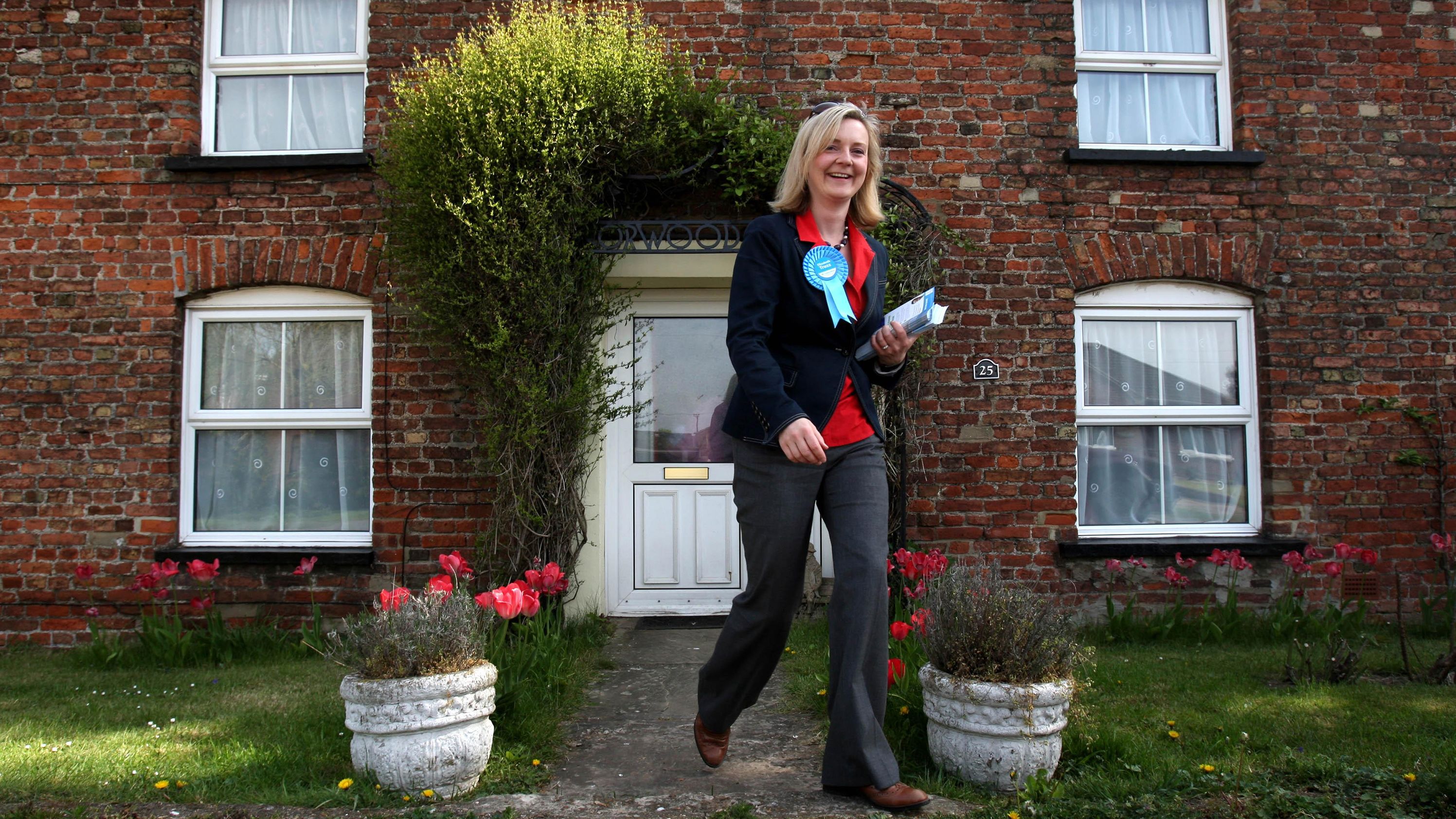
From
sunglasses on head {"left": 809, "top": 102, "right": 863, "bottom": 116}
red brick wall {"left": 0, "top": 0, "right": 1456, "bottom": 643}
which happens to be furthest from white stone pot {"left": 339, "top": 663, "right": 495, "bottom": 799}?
red brick wall {"left": 0, "top": 0, "right": 1456, "bottom": 643}

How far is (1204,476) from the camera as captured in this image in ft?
20.0

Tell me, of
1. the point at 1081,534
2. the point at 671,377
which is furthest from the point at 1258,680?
the point at 671,377

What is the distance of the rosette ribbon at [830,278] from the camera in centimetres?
296

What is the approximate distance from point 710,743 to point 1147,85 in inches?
209

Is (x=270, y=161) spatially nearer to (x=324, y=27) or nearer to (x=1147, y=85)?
(x=324, y=27)

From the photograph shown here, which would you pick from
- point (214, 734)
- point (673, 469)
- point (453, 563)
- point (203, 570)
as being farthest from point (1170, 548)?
point (203, 570)

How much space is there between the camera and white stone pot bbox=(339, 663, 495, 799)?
9.97 ft

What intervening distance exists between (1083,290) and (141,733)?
5.48 meters

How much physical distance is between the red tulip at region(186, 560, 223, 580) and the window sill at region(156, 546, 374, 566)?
1.60ft

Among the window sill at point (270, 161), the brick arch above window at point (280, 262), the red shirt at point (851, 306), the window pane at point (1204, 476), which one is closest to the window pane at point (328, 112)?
the window sill at point (270, 161)

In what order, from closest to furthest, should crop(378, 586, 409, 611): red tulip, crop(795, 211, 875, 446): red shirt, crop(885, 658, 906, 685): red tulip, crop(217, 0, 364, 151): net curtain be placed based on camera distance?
crop(795, 211, 875, 446): red shirt → crop(378, 586, 409, 611): red tulip → crop(885, 658, 906, 685): red tulip → crop(217, 0, 364, 151): net curtain

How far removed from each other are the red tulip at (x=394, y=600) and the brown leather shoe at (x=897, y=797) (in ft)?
5.41

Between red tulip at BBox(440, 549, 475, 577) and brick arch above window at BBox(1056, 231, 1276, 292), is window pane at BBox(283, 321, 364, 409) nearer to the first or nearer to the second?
red tulip at BBox(440, 549, 475, 577)

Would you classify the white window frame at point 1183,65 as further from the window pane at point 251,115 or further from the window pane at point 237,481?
the window pane at point 237,481
